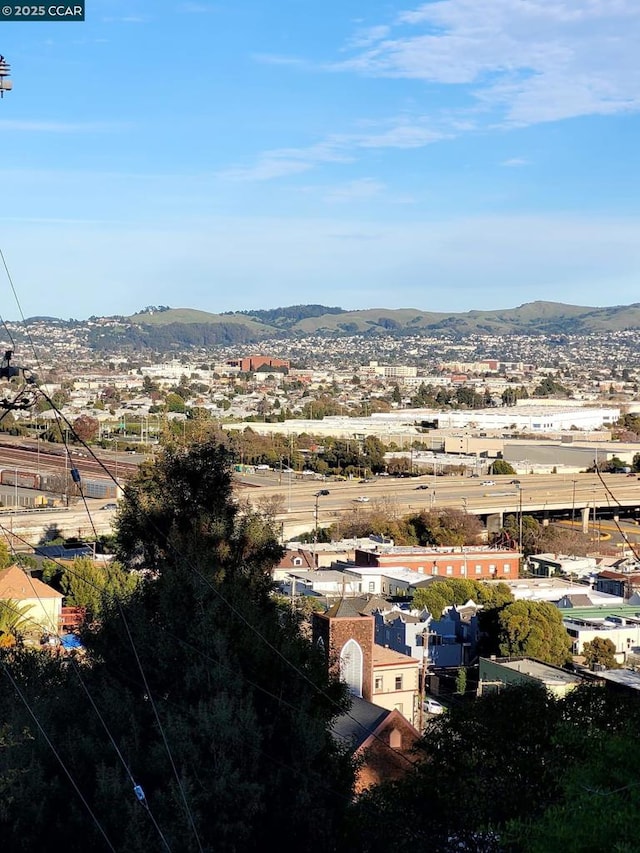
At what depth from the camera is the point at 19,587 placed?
61.2 feet

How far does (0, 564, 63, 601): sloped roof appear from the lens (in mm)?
18156

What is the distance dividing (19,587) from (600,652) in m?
8.46

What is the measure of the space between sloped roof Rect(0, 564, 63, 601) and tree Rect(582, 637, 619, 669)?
7769mm

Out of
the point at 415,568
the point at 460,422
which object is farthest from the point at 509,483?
the point at 460,422

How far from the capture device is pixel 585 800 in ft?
17.3

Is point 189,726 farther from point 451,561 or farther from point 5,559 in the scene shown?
point 451,561

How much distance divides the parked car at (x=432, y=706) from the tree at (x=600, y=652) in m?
3.30

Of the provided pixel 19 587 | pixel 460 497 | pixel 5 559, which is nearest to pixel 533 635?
pixel 19 587

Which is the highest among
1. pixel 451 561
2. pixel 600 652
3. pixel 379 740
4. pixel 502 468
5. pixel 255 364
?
pixel 379 740

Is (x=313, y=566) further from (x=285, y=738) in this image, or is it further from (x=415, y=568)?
(x=285, y=738)

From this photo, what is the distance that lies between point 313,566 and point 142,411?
166 feet

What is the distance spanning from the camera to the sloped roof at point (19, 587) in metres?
18.2

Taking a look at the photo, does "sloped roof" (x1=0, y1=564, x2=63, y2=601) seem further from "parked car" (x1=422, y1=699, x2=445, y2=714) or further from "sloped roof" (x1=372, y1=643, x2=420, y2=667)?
"sloped roof" (x1=372, y1=643, x2=420, y2=667)

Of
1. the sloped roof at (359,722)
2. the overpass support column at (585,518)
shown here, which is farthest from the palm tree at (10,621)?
the overpass support column at (585,518)
